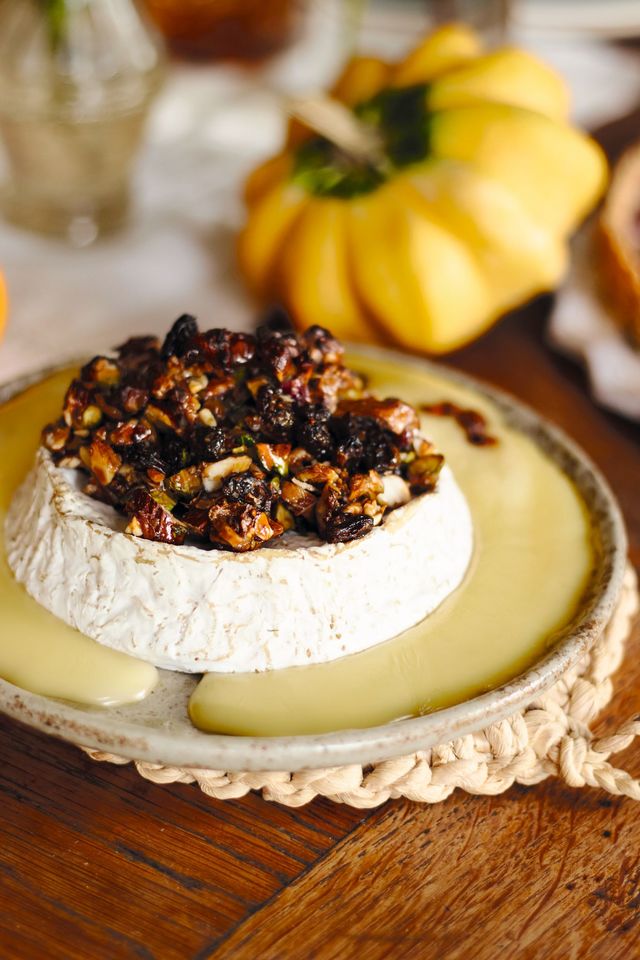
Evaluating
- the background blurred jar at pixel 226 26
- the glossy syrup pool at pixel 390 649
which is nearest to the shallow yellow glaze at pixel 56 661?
the glossy syrup pool at pixel 390 649

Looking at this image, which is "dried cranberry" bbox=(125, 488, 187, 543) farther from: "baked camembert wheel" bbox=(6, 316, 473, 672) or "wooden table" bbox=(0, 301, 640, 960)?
"wooden table" bbox=(0, 301, 640, 960)

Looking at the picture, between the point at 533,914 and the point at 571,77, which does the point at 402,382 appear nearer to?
the point at 533,914

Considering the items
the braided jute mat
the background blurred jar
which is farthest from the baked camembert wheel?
the background blurred jar

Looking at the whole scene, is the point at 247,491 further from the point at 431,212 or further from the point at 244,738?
the point at 431,212

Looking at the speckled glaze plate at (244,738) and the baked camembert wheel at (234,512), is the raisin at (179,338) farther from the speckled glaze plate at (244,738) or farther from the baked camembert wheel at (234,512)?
the speckled glaze plate at (244,738)

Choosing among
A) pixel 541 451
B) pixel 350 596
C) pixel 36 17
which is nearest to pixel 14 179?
pixel 36 17
